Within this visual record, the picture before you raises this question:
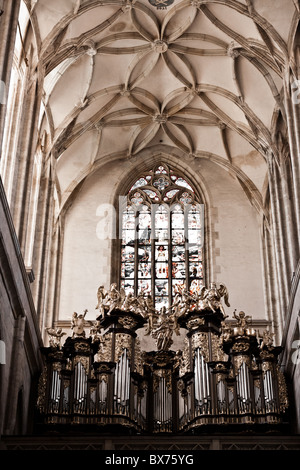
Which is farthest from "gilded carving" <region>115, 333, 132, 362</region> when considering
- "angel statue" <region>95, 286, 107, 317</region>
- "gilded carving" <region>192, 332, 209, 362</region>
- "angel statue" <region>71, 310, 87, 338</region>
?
"gilded carving" <region>192, 332, 209, 362</region>

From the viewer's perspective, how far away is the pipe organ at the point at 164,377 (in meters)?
20.9

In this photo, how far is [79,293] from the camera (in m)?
28.1

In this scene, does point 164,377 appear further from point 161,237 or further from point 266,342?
point 161,237

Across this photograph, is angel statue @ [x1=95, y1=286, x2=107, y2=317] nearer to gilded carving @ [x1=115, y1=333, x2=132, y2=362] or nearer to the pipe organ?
the pipe organ

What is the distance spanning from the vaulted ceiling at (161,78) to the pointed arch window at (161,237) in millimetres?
1420

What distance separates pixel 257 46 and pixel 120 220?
27.7 ft

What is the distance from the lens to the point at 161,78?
2838 cm

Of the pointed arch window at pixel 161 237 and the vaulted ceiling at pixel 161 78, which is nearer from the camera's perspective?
the vaulted ceiling at pixel 161 78

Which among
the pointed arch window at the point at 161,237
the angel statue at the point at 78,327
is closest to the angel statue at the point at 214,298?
the angel statue at the point at 78,327

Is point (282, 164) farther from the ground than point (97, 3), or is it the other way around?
point (97, 3)

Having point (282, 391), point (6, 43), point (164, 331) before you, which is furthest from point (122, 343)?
point (6, 43)

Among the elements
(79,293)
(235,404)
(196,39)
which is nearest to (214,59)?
(196,39)

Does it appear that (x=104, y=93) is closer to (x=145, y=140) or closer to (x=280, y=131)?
(x=145, y=140)

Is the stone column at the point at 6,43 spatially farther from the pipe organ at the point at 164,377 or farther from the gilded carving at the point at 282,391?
the gilded carving at the point at 282,391
